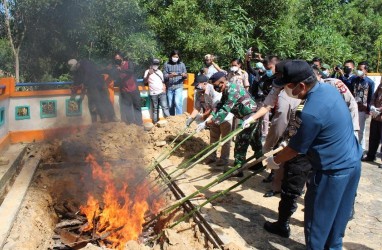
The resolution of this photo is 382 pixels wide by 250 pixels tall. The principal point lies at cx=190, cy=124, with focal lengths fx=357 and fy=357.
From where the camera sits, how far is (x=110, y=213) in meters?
4.79

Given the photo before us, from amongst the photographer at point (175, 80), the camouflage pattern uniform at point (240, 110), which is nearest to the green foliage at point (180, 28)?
the photographer at point (175, 80)

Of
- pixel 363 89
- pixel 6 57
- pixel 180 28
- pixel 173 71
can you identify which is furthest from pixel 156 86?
pixel 6 57

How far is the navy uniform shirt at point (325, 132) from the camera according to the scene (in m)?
2.94

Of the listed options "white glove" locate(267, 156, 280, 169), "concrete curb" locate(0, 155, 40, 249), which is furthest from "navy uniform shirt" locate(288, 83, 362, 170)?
"concrete curb" locate(0, 155, 40, 249)

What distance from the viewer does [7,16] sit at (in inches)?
577

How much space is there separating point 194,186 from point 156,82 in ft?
13.1

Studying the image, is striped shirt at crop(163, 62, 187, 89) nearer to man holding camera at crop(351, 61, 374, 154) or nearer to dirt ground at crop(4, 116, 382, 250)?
dirt ground at crop(4, 116, 382, 250)

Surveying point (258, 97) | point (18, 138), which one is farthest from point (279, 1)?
point (18, 138)

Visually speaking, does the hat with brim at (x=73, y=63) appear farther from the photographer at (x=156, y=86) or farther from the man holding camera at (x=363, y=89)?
the man holding camera at (x=363, y=89)

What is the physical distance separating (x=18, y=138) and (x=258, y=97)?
17.2 ft

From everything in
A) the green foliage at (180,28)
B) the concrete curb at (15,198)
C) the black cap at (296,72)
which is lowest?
the concrete curb at (15,198)

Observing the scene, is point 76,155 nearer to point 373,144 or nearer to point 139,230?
point 139,230

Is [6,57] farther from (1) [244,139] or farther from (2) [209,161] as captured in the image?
(1) [244,139]

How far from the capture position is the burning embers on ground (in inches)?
174
